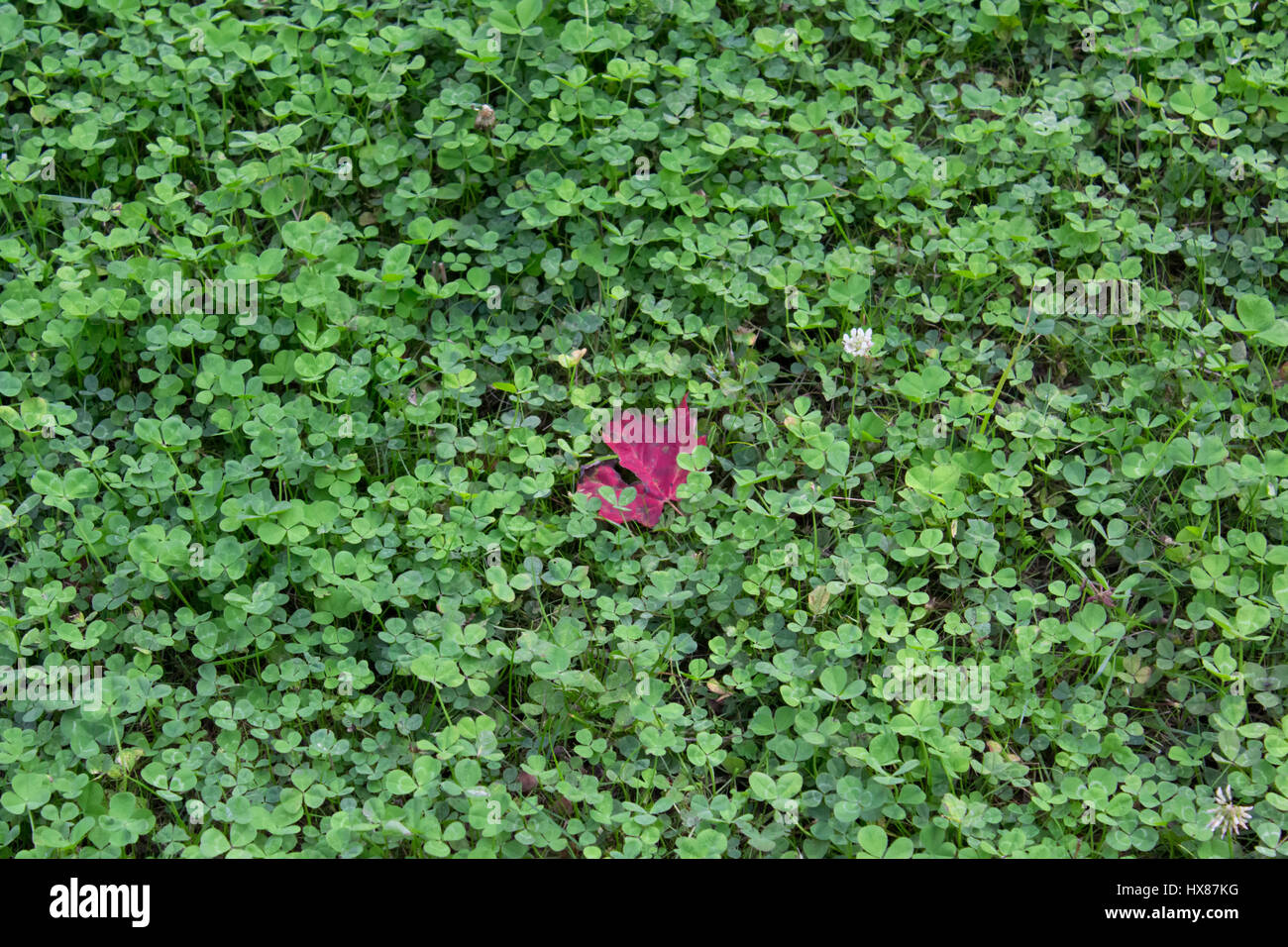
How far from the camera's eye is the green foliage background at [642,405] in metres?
2.79

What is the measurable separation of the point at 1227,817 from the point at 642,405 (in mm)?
1785

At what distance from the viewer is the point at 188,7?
160 inches

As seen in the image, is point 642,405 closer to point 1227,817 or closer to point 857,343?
point 857,343

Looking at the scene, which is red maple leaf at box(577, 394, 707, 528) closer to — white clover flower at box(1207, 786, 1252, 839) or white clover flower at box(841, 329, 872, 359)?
white clover flower at box(841, 329, 872, 359)

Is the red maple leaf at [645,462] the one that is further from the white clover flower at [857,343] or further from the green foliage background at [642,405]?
the white clover flower at [857,343]

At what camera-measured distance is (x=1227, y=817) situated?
8.67ft

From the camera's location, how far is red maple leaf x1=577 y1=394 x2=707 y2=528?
3232mm

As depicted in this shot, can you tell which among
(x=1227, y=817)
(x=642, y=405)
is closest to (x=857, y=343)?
(x=642, y=405)

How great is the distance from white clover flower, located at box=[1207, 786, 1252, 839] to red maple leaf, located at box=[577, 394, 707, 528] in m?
1.47

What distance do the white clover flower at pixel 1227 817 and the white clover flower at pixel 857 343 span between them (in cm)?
143

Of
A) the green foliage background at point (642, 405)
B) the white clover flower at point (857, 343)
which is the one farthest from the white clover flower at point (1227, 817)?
the white clover flower at point (857, 343)

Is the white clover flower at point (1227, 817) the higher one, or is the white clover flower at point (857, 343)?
the white clover flower at point (857, 343)

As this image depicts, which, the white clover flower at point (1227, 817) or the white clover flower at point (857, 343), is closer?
the white clover flower at point (1227, 817)
